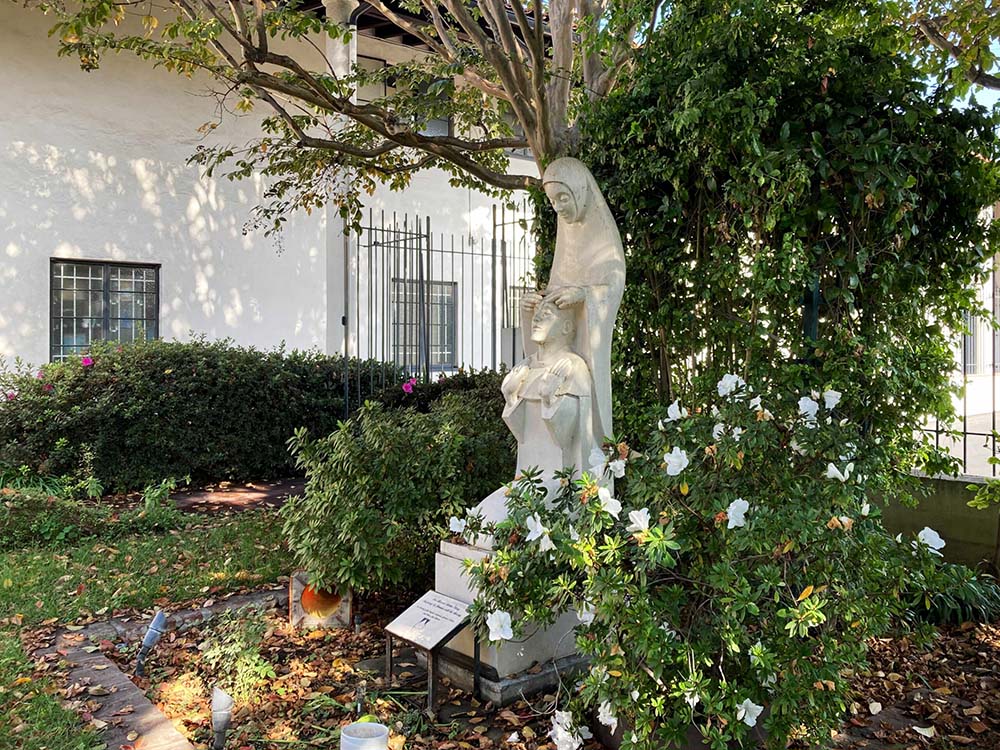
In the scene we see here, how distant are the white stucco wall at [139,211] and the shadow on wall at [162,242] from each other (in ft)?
0.05

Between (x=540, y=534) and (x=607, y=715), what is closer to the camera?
(x=607, y=715)

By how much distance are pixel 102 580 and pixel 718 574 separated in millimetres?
5073

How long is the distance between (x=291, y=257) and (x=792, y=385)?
10.4 m

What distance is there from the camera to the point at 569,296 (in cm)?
445

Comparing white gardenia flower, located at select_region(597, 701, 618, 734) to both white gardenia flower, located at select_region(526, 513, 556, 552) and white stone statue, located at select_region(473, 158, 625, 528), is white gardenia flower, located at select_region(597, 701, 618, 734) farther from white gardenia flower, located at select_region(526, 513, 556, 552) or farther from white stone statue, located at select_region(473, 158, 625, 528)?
white stone statue, located at select_region(473, 158, 625, 528)

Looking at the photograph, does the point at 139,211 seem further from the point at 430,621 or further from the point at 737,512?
the point at 737,512

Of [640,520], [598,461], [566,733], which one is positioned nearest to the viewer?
[640,520]

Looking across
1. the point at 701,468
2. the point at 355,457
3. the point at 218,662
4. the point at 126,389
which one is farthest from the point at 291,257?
the point at 701,468

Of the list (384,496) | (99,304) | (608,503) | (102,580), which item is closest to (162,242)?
(99,304)

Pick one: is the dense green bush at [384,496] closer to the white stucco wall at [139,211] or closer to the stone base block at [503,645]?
the stone base block at [503,645]

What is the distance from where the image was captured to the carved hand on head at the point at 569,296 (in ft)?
14.6

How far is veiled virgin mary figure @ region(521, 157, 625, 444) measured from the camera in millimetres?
4473

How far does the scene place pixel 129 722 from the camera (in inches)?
148

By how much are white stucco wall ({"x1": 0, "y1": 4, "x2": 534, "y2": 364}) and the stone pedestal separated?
8.95 metres
